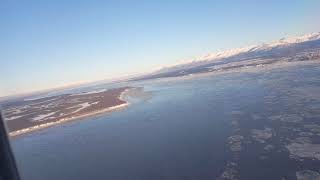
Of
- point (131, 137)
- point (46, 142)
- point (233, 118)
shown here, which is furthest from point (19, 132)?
point (233, 118)

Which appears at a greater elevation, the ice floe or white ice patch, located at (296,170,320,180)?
white ice patch, located at (296,170,320,180)

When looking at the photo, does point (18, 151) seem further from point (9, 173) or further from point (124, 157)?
point (9, 173)

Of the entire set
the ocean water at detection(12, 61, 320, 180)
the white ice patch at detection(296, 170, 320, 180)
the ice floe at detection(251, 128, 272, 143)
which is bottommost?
the ocean water at detection(12, 61, 320, 180)

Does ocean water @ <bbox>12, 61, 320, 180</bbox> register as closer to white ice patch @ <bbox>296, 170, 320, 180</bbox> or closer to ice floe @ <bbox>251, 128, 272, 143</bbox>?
white ice patch @ <bbox>296, 170, 320, 180</bbox>

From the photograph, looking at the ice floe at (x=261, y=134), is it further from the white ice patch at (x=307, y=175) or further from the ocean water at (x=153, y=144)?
the white ice patch at (x=307, y=175)

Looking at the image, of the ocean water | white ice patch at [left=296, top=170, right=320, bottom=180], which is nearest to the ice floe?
the ocean water

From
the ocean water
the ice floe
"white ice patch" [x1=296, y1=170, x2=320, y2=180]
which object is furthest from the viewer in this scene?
the ice floe

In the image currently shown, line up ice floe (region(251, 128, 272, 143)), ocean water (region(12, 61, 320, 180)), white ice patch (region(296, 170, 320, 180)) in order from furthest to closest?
ice floe (region(251, 128, 272, 143)) < ocean water (region(12, 61, 320, 180)) < white ice patch (region(296, 170, 320, 180))

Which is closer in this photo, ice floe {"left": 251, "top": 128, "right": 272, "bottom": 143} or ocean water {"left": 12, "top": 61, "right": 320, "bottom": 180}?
ocean water {"left": 12, "top": 61, "right": 320, "bottom": 180}

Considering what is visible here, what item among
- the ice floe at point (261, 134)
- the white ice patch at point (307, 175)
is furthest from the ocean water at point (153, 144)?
the ice floe at point (261, 134)
